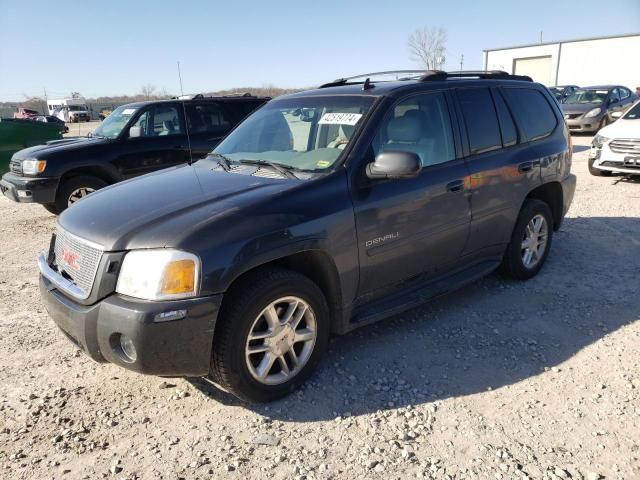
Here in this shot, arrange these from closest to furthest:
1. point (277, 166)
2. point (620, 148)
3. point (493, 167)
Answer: point (277, 166), point (493, 167), point (620, 148)

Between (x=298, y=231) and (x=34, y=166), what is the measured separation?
19.3 ft

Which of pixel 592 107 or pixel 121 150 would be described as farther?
pixel 592 107

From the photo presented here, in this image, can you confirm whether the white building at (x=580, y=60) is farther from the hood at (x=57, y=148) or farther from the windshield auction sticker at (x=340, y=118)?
the windshield auction sticker at (x=340, y=118)

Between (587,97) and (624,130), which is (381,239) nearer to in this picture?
(624,130)

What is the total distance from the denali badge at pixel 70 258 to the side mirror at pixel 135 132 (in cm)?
515

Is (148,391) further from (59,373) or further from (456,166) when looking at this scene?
(456,166)

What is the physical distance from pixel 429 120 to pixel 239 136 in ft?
5.14

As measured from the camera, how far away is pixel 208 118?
8.41 meters

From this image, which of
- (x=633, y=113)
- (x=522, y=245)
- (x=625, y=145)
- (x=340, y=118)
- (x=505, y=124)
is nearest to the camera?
(x=340, y=118)

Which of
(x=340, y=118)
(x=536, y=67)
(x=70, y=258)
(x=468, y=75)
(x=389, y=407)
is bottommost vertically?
(x=389, y=407)

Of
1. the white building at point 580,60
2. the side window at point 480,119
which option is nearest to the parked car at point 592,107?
the side window at point 480,119

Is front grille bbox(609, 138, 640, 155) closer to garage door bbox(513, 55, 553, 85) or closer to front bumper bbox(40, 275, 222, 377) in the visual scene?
front bumper bbox(40, 275, 222, 377)

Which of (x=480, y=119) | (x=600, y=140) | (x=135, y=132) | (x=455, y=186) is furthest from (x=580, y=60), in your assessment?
(x=455, y=186)

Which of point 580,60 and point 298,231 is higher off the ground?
point 580,60
